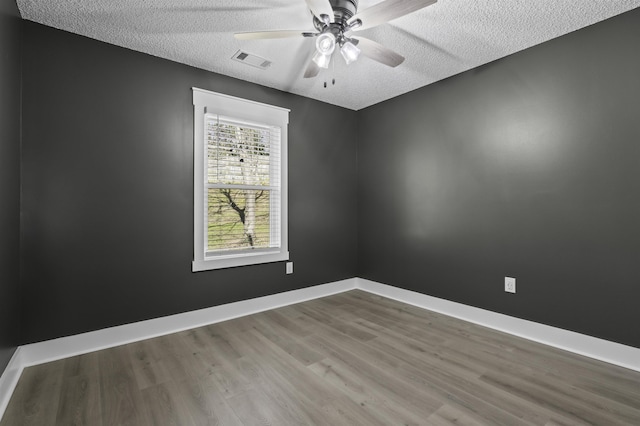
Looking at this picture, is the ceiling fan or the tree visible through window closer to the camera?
the ceiling fan

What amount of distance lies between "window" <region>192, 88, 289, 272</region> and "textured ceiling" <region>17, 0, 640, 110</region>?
458mm

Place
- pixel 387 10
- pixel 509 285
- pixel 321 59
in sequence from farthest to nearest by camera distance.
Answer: pixel 509 285 → pixel 321 59 → pixel 387 10

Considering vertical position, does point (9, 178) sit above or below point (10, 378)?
above

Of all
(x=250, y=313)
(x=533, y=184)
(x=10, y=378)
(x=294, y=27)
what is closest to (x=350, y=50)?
(x=294, y=27)

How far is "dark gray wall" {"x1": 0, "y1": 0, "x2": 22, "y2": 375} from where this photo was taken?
1.83m

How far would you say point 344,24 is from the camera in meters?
1.98

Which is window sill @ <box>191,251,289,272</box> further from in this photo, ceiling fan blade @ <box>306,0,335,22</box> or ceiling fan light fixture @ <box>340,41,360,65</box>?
ceiling fan blade @ <box>306,0,335,22</box>

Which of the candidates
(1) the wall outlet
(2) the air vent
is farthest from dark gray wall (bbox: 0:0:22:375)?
(1) the wall outlet

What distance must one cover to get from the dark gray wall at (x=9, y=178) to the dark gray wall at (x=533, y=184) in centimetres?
347

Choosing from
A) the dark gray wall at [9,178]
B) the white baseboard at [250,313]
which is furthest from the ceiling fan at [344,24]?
the white baseboard at [250,313]

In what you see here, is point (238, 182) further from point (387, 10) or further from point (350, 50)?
point (387, 10)

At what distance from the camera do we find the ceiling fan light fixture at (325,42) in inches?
76.3

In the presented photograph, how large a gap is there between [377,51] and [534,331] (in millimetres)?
2647

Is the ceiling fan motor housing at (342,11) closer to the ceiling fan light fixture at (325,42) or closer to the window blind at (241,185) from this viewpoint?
the ceiling fan light fixture at (325,42)
